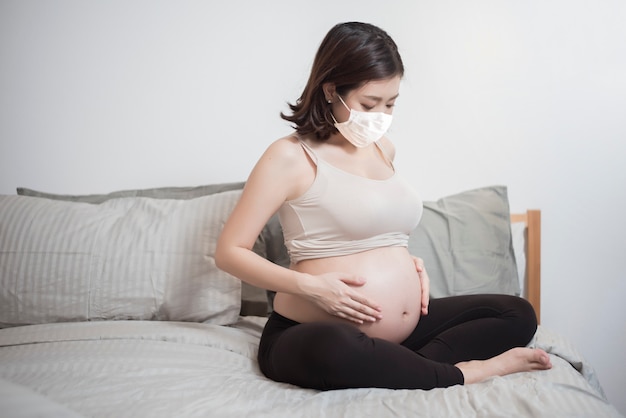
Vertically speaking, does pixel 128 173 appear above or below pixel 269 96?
below

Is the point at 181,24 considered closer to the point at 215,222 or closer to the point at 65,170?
the point at 65,170

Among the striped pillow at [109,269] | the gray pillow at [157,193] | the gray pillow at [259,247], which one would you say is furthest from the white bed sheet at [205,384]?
the gray pillow at [157,193]

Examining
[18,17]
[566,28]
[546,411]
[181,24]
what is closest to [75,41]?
[18,17]

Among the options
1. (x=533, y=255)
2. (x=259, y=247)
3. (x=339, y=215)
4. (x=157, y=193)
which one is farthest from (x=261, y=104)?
(x=533, y=255)

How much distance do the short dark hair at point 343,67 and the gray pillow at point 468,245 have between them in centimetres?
55

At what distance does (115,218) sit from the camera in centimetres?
177

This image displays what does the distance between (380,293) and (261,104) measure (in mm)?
1056

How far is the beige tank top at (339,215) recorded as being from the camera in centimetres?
139

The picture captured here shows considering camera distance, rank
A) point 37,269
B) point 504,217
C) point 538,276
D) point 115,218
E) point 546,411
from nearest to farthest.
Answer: point 546,411 → point 37,269 → point 115,218 → point 504,217 → point 538,276

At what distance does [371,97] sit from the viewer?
1436mm

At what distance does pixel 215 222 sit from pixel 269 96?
0.64 m

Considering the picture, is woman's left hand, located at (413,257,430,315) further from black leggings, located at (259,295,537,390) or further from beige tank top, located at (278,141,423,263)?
beige tank top, located at (278,141,423,263)

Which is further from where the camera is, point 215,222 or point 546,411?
point 215,222

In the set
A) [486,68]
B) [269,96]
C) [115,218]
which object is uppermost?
[486,68]
